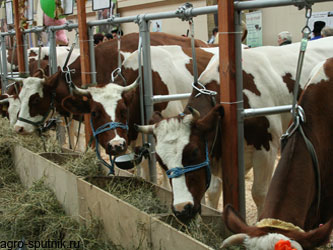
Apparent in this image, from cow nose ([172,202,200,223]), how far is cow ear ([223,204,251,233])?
0.71 meters

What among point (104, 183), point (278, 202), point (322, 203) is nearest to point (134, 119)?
point (104, 183)

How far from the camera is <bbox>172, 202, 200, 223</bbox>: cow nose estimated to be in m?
3.03

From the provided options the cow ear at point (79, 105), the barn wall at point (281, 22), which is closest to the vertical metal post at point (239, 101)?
the cow ear at point (79, 105)

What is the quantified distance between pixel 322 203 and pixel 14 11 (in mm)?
5449

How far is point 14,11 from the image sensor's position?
23.0 ft

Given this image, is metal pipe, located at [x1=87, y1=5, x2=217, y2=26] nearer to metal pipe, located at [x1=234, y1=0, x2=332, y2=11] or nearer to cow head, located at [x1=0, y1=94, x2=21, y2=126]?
metal pipe, located at [x1=234, y1=0, x2=332, y2=11]

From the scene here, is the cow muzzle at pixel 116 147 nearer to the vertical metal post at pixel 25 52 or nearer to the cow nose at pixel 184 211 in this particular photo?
the cow nose at pixel 184 211

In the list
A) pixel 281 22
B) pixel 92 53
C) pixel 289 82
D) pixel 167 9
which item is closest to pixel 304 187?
pixel 289 82

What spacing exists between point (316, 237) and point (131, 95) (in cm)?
280

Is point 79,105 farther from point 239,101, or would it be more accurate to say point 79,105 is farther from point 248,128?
point 239,101

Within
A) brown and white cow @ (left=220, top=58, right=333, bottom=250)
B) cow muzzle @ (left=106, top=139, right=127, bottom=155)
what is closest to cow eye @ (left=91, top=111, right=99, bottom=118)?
cow muzzle @ (left=106, top=139, right=127, bottom=155)

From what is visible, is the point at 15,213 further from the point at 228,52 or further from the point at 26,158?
the point at 228,52

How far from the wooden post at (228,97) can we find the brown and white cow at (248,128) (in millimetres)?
103

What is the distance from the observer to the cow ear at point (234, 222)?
225 cm
